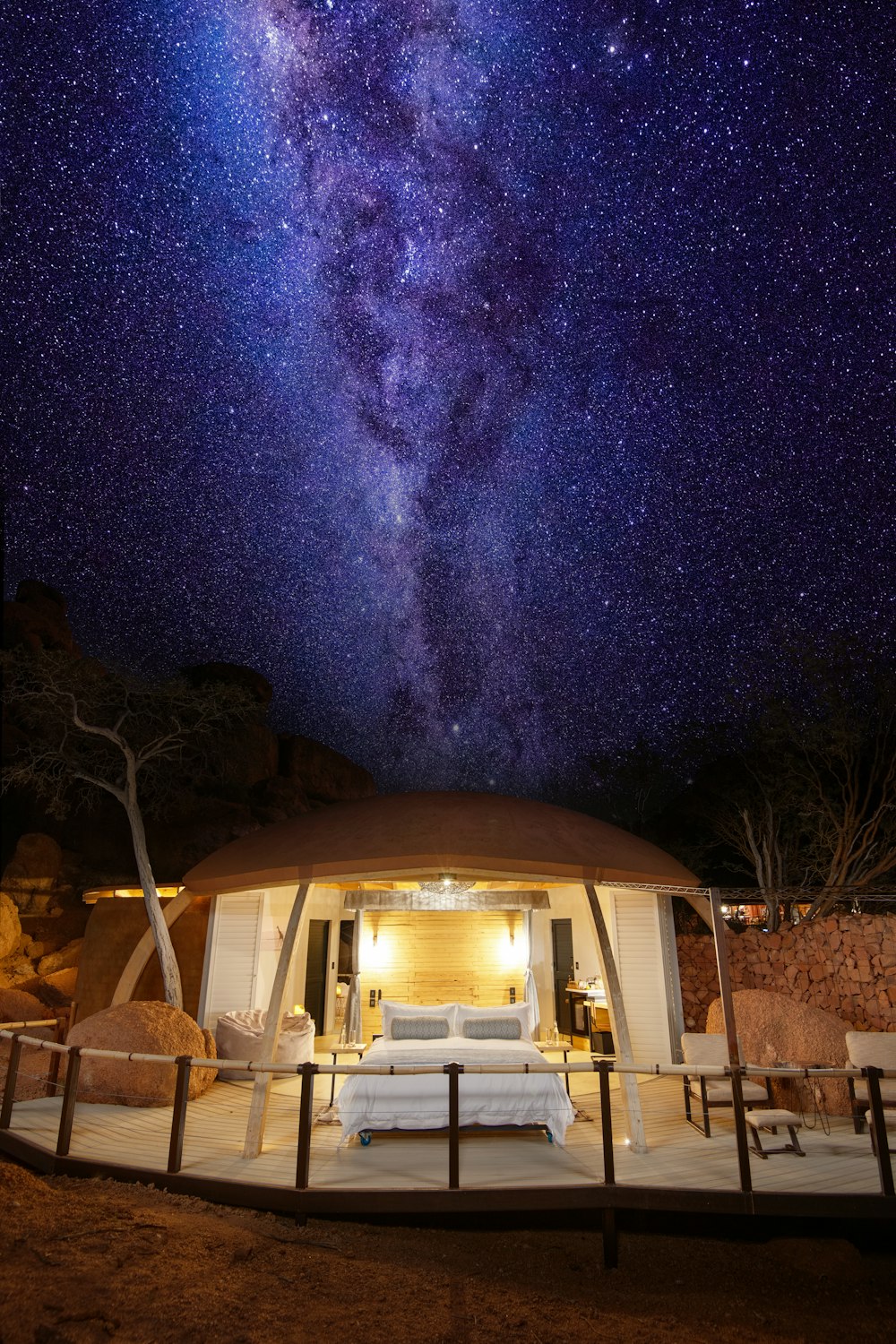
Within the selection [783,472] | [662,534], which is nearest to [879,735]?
[783,472]

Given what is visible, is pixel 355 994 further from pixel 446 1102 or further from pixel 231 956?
pixel 446 1102

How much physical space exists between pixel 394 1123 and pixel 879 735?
13.1 m

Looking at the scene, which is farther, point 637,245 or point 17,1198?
point 637,245

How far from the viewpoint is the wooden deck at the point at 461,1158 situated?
619 cm

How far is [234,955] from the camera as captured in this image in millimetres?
12742

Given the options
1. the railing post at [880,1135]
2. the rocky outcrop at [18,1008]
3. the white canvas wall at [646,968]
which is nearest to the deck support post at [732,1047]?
the railing post at [880,1135]

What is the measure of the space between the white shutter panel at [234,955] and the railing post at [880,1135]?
9395 millimetres

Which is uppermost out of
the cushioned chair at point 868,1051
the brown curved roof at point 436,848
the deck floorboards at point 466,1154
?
the brown curved roof at point 436,848

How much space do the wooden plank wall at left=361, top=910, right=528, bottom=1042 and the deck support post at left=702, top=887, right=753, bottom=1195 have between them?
664cm

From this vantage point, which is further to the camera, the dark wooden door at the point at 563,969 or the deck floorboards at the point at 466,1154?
the dark wooden door at the point at 563,969

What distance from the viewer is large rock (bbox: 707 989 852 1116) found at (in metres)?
8.66

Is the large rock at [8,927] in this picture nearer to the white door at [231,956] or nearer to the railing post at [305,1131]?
the white door at [231,956]

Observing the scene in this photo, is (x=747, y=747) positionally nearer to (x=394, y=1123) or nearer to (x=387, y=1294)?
(x=394, y=1123)

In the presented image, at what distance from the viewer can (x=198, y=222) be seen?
13625 mm
